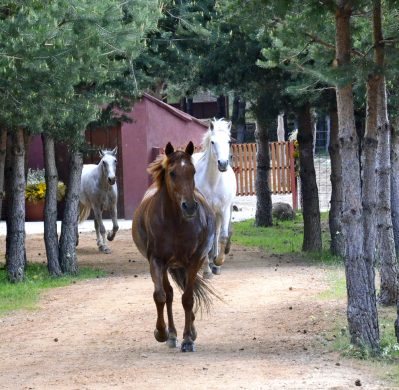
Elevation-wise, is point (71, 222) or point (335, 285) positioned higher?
point (71, 222)

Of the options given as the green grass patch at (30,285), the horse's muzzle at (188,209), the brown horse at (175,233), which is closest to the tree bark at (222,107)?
the green grass patch at (30,285)

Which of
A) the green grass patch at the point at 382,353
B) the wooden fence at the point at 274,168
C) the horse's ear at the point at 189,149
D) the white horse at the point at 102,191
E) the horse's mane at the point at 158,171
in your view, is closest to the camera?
the green grass patch at the point at 382,353

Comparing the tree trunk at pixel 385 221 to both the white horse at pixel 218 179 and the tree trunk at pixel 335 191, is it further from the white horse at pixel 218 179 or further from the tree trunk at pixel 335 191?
the tree trunk at pixel 335 191

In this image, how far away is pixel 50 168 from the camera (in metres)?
18.2

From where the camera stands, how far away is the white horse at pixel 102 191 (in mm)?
22172

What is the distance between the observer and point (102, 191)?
75.2ft

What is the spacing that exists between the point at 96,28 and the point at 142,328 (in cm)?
445

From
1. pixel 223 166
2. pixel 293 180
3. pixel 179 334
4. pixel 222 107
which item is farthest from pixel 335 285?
pixel 222 107

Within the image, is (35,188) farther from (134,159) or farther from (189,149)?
(189,149)

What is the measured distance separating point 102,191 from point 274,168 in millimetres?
13847

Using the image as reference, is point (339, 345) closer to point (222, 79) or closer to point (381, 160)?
point (381, 160)

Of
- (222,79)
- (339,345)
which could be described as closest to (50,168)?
(222,79)

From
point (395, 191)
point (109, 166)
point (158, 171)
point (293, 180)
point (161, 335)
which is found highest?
point (109, 166)

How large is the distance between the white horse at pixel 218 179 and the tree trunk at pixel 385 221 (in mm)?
4286
